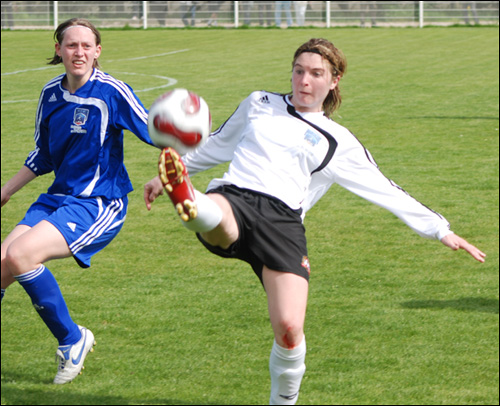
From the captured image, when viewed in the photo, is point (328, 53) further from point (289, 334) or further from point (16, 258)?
point (16, 258)

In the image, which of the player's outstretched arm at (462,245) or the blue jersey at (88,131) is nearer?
the player's outstretched arm at (462,245)

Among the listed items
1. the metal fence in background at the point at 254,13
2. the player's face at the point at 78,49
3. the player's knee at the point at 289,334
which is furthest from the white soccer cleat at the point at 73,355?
the metal fence in background at the point at 254,13

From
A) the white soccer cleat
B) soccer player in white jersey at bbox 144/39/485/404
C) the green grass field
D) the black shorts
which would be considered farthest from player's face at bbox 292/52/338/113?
the green grass field

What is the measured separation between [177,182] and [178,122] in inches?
12.6

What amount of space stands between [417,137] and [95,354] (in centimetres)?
1038

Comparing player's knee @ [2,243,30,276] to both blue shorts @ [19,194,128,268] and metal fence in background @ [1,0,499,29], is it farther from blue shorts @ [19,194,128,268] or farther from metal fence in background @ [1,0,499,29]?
metal fence in background @ [1,0,499,29]

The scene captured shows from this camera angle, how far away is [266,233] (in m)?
4.82

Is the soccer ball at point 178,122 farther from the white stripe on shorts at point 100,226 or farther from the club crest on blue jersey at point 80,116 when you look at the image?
the white stripe on shorts at point 100,226

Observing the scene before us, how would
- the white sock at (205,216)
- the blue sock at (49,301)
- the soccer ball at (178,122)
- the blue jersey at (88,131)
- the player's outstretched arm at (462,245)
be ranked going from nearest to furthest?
1. the soccer ball at (178,122)
2. the white sock at (205,216)
3. the player's outstretched arm at (462,245)
4. the blue jersey at (88,131)
5. the blue sock at (49,301)

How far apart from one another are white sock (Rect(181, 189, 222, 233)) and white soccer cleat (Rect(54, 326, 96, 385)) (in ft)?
7.45

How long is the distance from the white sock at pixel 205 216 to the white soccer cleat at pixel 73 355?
89.3 inches

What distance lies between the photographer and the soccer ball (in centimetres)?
396

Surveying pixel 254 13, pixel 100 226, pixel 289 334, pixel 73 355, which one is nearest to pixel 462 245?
pixel 289 334

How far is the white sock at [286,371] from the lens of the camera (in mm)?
4992
